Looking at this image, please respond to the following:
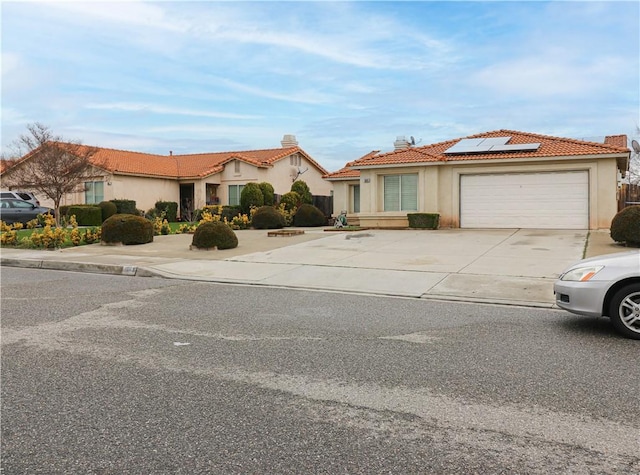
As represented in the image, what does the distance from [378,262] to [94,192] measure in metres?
24.3

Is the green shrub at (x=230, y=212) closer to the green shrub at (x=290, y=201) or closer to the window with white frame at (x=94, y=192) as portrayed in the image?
the green shrub at (x=290, y=201)

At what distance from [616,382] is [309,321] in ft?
12.3

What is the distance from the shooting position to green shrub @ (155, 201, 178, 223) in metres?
32.4

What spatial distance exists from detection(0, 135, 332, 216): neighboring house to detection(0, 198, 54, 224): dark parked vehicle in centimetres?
398

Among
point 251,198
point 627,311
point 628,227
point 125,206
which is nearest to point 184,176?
point 125,206

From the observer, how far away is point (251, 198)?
2939 cm

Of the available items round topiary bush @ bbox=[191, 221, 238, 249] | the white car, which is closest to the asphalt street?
the white car

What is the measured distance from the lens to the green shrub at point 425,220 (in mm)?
22277

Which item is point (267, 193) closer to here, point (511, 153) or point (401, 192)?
point (401, 192)

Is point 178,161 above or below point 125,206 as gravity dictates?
above

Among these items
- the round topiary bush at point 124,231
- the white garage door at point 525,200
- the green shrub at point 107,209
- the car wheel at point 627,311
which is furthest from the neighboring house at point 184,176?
the car wheel at point 627,311

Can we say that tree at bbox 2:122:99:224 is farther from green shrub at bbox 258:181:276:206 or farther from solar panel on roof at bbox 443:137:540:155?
solar panel on roof at bbox 443:137:540:155

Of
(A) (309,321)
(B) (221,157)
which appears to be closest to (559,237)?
(A) (309,321)

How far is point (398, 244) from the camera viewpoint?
1678 cm
